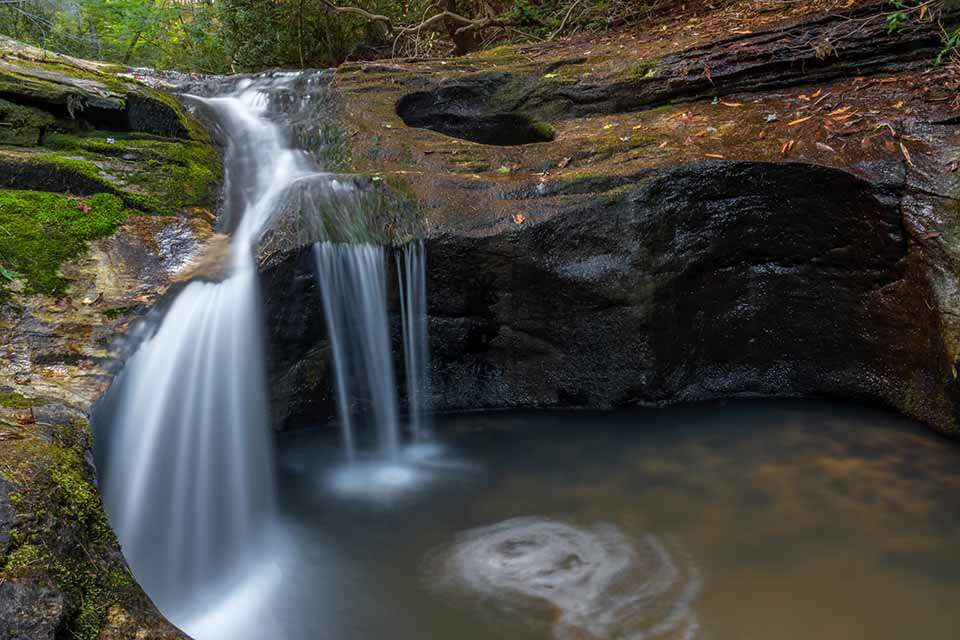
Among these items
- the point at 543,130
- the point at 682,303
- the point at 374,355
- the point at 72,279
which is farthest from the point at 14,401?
the point at 543,130

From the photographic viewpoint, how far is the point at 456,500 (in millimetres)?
4242

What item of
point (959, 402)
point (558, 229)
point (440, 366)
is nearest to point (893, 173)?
point (959, 402)

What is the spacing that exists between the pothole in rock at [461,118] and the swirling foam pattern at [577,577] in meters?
4.43

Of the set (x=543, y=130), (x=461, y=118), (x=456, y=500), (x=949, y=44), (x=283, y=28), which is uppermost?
(x=283, y=28)

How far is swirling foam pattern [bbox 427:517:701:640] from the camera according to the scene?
3.18 m

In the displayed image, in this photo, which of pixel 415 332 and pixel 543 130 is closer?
pixel 415 332

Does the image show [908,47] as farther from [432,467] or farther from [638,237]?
[432,467]

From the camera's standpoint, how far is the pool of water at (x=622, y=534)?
3.21m

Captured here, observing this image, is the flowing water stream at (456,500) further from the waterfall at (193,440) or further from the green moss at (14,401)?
the green moss at (14,401)

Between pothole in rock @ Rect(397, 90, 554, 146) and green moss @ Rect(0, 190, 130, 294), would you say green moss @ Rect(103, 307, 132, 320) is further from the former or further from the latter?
pothole in rock @ Rect(397, 90, 554, 146)

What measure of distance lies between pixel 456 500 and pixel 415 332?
1.42 metres

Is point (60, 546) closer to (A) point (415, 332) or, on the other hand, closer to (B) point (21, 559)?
(B) point (21, 559)

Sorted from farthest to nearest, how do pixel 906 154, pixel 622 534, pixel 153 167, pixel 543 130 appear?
pixel 543 130 → pixel 153 167 → pixel 906 154 → pixel 622 534

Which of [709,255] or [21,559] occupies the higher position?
[709,255]
